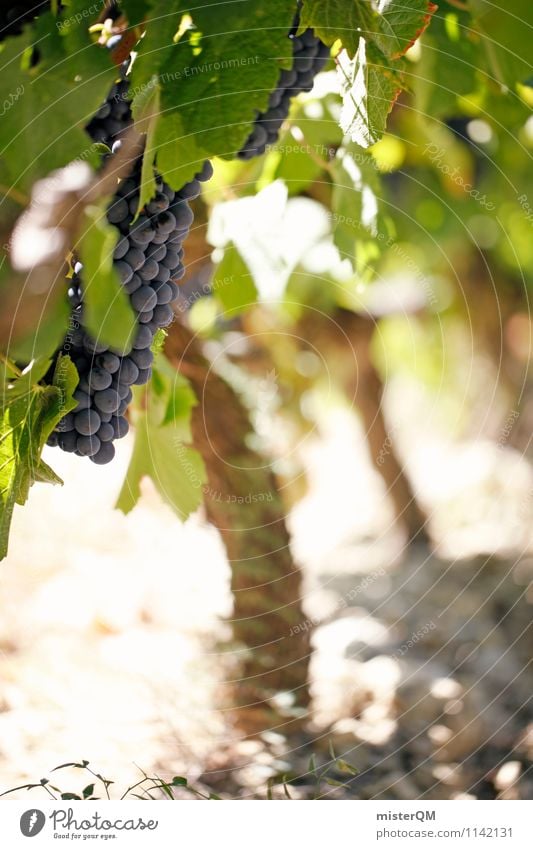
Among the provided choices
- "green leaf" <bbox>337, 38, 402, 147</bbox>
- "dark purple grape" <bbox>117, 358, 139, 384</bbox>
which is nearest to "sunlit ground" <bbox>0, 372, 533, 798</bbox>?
"dark purple grape" <bbox>117, 358, 139, 384</bbox>

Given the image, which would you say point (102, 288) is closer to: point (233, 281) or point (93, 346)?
point (93, 346)

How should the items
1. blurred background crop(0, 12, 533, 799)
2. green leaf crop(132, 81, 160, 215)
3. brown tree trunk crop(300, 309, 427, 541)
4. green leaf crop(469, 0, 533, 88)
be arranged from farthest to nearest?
brown tree trunk crop(300, 309, 427, 541) → blurred background crop(0, 12, 533, 799) → green leaf crop(469, 0, 533, 88) → green leaf crop(132, 81, 160, 215)

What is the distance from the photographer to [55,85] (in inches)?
11.8

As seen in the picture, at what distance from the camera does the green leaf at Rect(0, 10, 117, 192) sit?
296mm

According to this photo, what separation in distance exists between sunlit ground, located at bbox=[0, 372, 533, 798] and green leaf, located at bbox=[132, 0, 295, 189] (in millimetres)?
378

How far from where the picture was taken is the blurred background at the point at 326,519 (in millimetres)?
533

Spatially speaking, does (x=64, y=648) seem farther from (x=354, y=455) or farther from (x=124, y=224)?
(x=354, y=455)

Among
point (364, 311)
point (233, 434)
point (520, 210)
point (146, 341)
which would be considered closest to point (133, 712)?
point (233, 434)

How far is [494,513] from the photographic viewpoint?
1.11 meters

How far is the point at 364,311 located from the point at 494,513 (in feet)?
1.16

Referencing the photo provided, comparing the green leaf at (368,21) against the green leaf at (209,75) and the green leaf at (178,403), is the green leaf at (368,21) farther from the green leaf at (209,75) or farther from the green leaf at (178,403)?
the green leaf at (178,403)

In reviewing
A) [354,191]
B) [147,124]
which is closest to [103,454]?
[147,124]

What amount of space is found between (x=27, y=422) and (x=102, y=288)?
6 cm

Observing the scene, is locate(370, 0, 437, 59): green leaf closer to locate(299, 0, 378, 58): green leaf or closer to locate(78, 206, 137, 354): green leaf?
locate(299, 0, 378, 58): green leaf
